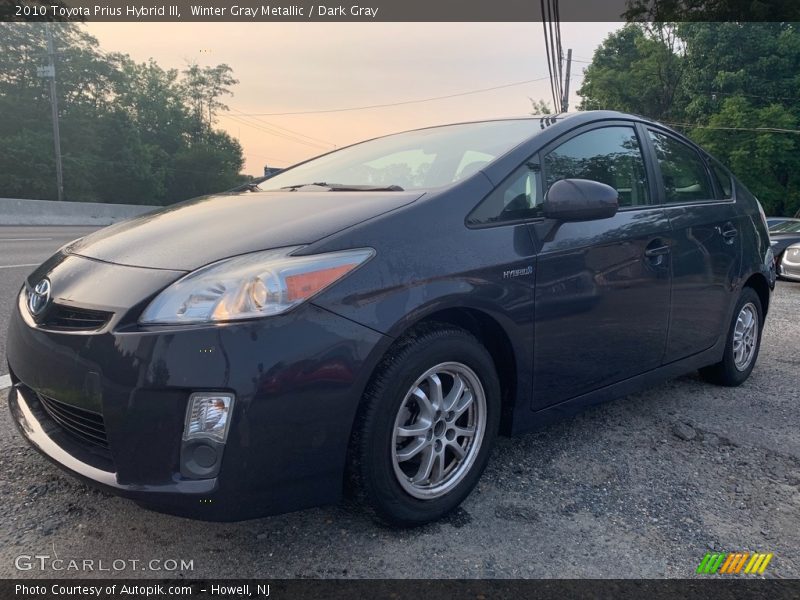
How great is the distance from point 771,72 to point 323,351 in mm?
33064

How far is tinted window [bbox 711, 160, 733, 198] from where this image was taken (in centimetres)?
388

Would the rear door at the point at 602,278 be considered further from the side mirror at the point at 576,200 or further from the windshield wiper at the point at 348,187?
the windshield wiper at the point at 348,187

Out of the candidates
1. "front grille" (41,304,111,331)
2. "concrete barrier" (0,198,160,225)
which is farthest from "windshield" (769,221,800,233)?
"concrete barrier" (0,198,160,225)

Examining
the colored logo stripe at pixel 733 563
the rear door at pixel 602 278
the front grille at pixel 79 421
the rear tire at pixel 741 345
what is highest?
the rear door at pixel 602 278

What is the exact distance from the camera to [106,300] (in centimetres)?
190

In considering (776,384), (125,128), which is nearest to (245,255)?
(776,384)

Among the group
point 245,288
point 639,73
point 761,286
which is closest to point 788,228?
point 761,286

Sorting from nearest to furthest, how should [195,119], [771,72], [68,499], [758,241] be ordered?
[68,499] → [758,241] → [771,72] → [195,119]

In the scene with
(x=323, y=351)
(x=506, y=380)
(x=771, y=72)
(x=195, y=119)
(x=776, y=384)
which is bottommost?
(x=776, y=384)

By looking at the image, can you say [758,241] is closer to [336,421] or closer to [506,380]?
[506,380]

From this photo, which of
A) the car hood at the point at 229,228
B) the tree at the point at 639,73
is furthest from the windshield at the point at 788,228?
the tree at the point at 639,73

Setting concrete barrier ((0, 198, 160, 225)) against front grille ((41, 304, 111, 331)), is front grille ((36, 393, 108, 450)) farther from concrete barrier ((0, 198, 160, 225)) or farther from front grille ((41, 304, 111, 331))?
concrete barrier ((0, 198, 160, 225))

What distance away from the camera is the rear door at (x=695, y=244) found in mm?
3234

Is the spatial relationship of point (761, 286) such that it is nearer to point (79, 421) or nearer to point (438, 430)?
point (438, 430)
